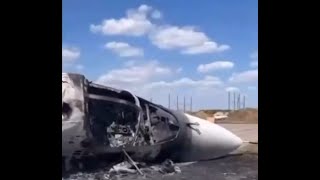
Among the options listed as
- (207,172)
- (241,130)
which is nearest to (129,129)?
(207,172)

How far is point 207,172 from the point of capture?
291 cm

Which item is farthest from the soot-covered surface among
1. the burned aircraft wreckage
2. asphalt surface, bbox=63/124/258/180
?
the burned aircraft wreckage

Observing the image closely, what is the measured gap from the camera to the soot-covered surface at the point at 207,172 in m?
2.67

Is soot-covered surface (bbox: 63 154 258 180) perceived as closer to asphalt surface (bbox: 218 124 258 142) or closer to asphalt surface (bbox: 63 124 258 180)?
asphalt surface (bbox: 63 124 258 180)

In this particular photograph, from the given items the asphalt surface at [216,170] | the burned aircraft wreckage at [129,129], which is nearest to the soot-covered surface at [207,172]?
the asphalt surface at [216,170]

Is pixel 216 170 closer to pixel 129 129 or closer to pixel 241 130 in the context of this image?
pixel 241 130

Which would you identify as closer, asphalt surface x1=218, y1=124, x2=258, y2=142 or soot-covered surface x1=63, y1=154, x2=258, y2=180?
asphalt surface x1=218, y1=124, x2=258, y2=142

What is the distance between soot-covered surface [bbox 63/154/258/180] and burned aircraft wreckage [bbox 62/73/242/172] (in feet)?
0.35

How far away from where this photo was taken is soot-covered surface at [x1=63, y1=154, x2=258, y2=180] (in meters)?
2.67

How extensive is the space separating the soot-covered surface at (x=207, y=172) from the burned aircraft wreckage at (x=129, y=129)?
108mm

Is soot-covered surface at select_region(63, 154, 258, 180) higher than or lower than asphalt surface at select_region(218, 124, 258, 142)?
lower
